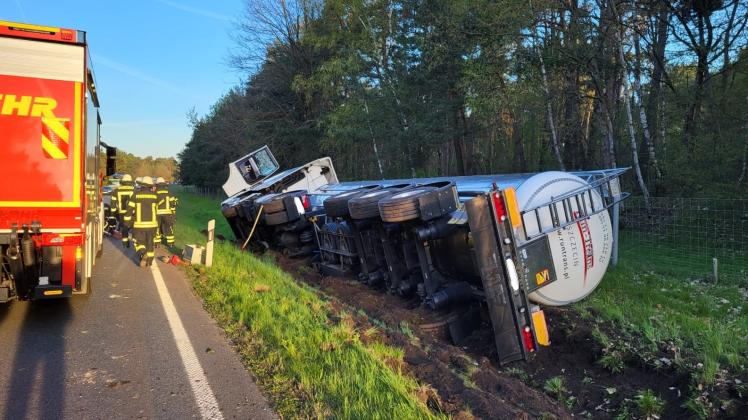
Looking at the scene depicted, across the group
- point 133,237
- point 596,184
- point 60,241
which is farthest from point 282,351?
point 133,237

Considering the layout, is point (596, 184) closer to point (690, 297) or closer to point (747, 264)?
point (690, 297)

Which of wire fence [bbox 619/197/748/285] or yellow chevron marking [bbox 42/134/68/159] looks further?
wire fence [bbox 619/197/748/285]

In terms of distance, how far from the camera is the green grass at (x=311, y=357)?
10.6ft

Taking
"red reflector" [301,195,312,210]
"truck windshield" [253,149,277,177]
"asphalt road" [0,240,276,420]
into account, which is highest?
"truck windshield" [253,149,277,177]

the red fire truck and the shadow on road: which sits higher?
the red fire truck

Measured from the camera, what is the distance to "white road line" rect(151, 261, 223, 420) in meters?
3.38

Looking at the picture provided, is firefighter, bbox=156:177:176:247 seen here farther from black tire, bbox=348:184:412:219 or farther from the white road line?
black tire, bbox=348:184:412:219

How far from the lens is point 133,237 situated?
932 centimetres

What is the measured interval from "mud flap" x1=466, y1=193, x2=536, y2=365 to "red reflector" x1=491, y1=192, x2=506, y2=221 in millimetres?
47

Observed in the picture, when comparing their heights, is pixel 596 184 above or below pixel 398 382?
above

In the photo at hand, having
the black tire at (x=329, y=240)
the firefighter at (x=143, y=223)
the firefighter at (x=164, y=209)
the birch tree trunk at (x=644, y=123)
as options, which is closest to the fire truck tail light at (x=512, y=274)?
the black tire at (x=329, y=240)

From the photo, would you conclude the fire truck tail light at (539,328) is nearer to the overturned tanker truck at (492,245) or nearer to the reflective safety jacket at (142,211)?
the overturned tanker truck at (492,245)

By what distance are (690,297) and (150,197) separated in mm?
8746

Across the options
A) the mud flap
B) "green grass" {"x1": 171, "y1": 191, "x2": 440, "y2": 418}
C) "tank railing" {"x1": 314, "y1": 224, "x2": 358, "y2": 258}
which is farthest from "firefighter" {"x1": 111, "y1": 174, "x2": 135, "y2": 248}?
the mud flap
